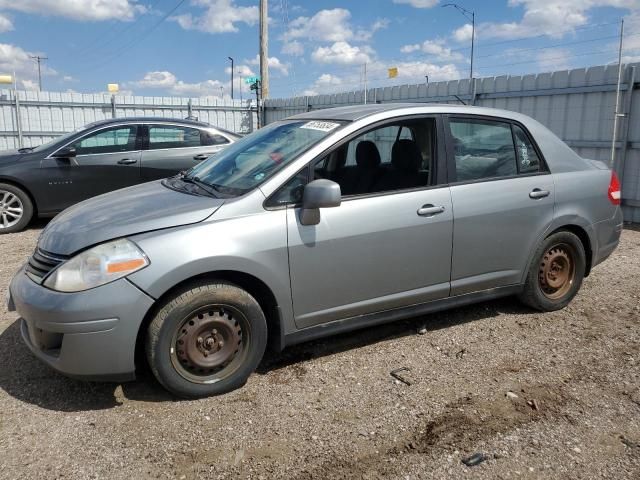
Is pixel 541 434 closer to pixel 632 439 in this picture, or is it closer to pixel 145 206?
pixel 632 439

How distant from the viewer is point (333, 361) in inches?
151

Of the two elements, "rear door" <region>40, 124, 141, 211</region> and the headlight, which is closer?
the headlight

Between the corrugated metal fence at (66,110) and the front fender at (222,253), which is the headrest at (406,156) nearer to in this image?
the front fender at (222,253)

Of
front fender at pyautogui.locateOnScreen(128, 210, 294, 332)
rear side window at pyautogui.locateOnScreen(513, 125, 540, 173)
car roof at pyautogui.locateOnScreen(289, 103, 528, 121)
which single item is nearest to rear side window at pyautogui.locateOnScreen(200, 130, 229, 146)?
car roof at pyautogui.locateOnScreen(289, 103, 528, 121)

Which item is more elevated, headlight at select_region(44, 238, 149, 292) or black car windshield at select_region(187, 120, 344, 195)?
black car windshield at select_region(187, 120, 344, 195)

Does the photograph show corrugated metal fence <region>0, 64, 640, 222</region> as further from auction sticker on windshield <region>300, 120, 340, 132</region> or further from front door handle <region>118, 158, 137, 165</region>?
auction sticker on windshield <region>300, 120, 340, 132</region>

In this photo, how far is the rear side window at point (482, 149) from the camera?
409 centimetres

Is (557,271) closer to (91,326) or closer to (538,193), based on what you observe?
(538,193)

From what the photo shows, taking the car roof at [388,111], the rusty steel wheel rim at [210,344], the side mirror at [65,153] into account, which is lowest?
the rusty steel wheel rim at [210,344]

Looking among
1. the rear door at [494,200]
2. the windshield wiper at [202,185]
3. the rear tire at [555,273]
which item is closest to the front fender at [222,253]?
the windshield wiper at [202,185]

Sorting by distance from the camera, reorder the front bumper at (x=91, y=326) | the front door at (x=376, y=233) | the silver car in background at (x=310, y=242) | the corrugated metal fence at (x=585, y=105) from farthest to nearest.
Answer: the corrugated metal fence at (x=585, y=105) < the front door at (x=376, y=233) < the silver car in background at (x=310, y=242) < the front bumper at (x=91, y=326)

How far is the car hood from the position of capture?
310 centimetres

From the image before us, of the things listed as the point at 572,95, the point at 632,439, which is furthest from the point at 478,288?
the point at 572,95

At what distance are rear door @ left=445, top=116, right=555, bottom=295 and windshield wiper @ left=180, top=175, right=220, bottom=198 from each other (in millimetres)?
1676
